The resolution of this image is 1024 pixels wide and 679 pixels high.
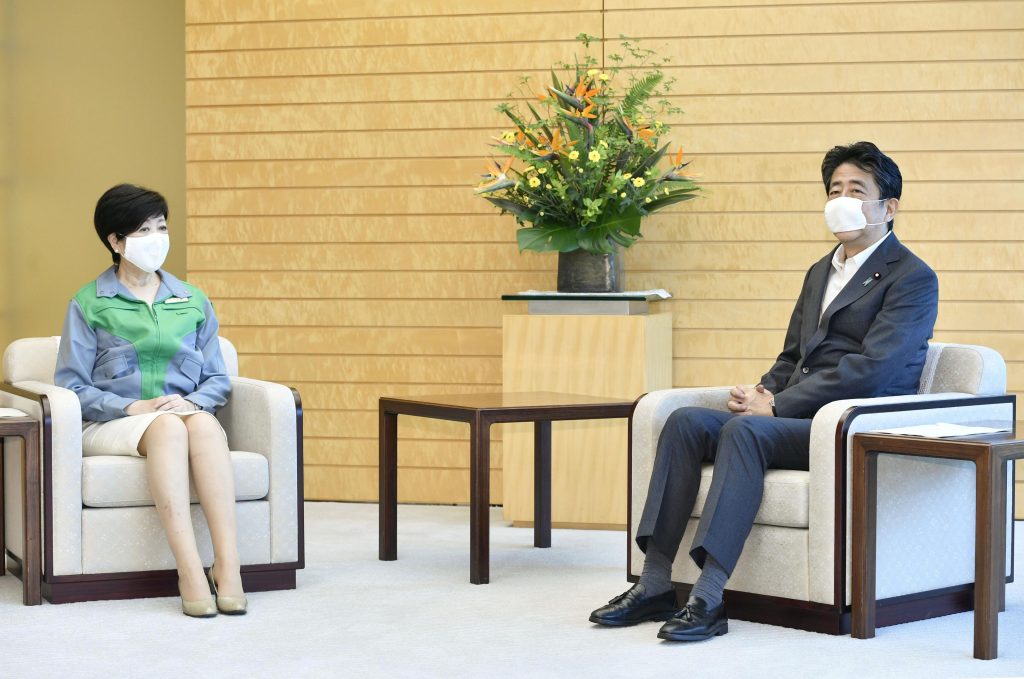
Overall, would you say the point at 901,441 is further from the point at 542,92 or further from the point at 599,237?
the point at 542,92

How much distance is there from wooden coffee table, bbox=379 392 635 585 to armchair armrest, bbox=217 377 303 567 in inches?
19.5

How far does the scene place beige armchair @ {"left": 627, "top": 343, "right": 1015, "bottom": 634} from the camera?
135 inches

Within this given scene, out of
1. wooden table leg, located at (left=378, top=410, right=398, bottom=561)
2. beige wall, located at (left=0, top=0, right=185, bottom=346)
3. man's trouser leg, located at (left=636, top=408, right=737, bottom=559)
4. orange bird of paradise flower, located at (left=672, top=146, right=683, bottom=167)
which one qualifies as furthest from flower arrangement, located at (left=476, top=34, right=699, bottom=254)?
beige wall, located at (left=0, top=0, right=185, bottom=346)

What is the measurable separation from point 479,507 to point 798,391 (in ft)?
3.52

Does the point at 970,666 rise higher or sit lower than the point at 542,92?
lower

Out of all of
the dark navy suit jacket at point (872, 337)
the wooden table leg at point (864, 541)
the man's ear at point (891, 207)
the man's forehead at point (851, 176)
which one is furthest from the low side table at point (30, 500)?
the man's ear at point (891, 207)

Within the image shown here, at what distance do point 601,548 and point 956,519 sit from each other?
1.46 meters

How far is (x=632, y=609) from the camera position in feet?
11.8

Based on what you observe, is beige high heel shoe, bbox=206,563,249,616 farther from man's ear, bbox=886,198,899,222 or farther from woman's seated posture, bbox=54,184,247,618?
man's ear, bbox=886,198,899,222

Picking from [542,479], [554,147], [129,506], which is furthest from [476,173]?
[129,506]

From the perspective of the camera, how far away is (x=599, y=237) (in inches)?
200

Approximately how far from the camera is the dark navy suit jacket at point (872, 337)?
3.71 m

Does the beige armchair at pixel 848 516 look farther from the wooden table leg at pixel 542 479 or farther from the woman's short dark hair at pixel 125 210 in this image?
the woman's short dark hair at pixel 125 210

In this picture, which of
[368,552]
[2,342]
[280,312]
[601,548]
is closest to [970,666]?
[601,548]
